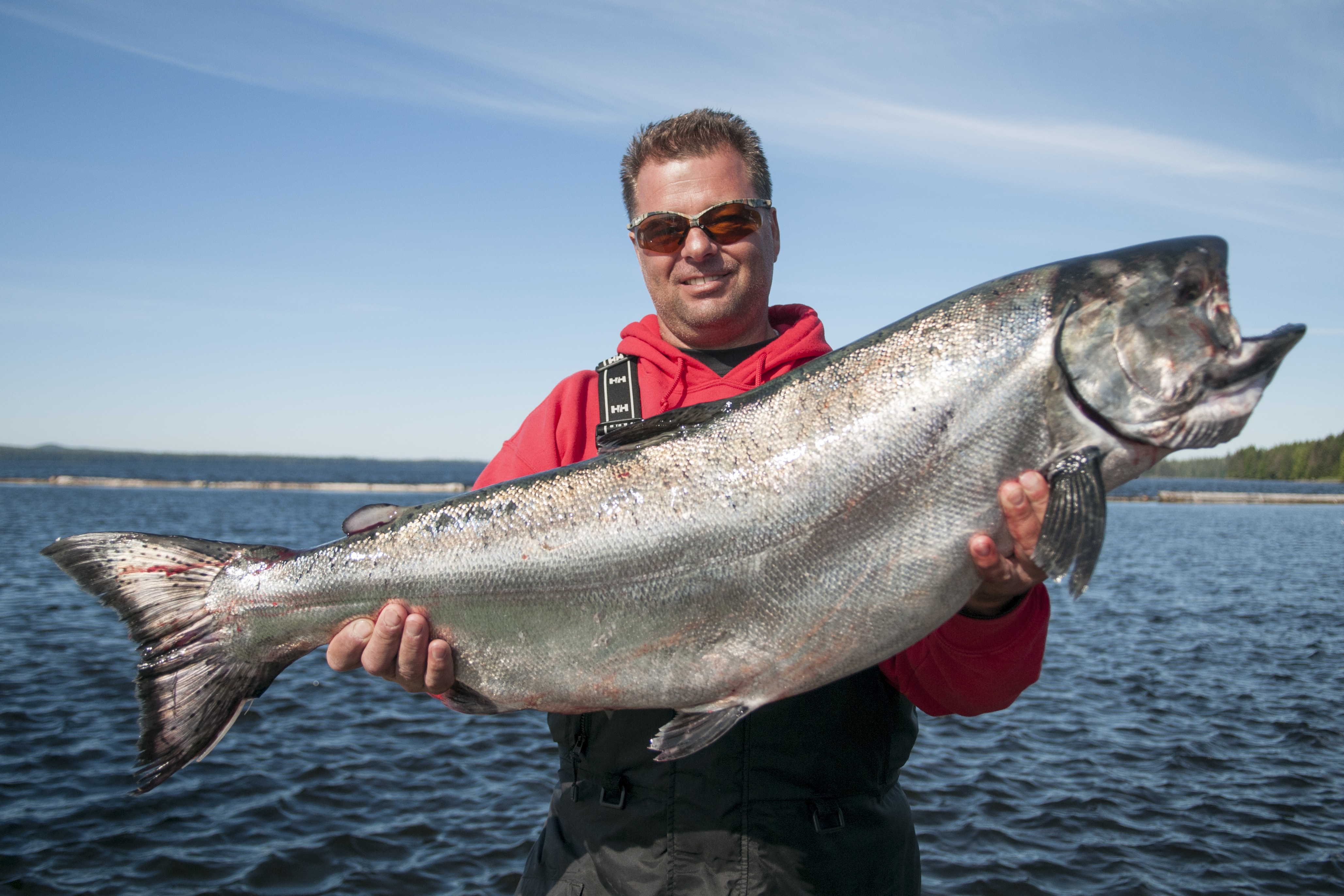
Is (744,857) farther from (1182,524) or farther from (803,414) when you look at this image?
(1182,524)

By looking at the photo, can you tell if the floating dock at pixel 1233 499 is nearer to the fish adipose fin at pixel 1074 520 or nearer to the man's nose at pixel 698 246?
the man's nose at pixel 698 246

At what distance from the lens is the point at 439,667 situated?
10.2ft

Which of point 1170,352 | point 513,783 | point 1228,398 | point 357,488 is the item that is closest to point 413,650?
point 1170,352

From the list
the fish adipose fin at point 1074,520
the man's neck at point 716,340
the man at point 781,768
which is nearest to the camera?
the fish adipose fin at point 1074,520

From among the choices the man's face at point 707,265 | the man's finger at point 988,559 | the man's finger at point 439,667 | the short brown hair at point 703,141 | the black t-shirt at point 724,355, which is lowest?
the man's finger at point 439,667

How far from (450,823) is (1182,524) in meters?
52.9

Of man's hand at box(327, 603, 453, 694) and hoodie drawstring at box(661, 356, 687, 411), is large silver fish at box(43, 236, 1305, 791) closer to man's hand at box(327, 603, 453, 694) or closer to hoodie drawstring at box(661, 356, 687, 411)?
man's hand at box(327, 603, 453, 694)

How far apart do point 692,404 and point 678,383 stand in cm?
12

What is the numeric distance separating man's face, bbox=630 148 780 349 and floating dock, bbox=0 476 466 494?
3117 inches

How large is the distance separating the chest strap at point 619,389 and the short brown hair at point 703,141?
0.90m

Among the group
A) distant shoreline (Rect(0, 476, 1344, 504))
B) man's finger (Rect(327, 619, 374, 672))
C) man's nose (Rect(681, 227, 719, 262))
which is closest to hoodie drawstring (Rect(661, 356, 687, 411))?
man's nose (Rect(681, 227, 719, 262))

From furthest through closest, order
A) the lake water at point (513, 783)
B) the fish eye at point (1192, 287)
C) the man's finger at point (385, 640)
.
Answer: the lake water at point (513, 783), the man's finger at point (385, 640), the fish eye at point (1192, 287)

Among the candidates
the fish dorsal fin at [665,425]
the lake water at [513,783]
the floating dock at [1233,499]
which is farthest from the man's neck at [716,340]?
the floating dock at [1233,499]

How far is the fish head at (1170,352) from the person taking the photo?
8.48 ft
